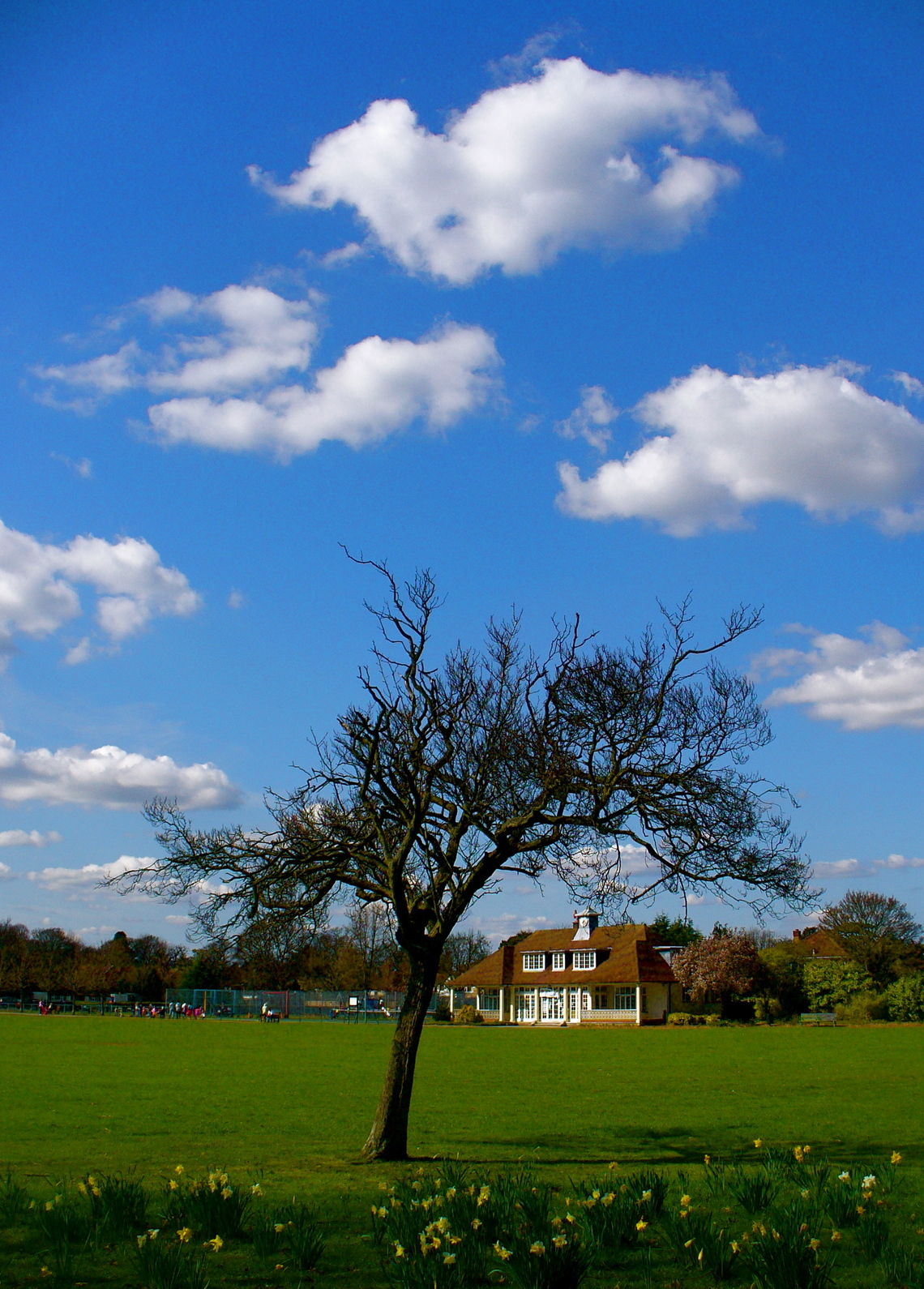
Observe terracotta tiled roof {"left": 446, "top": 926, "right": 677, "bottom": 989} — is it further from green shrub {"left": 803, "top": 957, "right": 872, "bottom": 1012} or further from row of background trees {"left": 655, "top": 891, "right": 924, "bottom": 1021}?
green shrub {"left": 803, "top": 957, "right": 872, "bottom": 1012}

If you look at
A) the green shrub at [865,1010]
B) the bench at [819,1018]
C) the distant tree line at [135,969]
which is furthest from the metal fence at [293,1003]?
the green shrub at [865,1010]

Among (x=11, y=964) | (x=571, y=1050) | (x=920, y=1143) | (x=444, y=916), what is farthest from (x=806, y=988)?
(x=11, y=964)

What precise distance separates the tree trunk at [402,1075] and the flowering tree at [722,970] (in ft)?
203

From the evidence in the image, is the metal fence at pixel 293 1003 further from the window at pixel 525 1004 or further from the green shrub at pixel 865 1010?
the green shrub at pixel 865 1010

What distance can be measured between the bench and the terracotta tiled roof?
1130cm

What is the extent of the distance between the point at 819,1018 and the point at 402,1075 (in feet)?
194

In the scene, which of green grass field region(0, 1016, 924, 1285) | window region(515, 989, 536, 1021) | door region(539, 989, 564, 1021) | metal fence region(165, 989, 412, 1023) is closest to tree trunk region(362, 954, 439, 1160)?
green grass field region(0, 1016, 924, 1285)

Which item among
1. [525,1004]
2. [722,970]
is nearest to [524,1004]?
[525,1004]

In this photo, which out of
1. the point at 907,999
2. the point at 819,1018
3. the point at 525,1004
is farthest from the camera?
the point at 525,1004

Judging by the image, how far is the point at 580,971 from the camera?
79062 millimetres

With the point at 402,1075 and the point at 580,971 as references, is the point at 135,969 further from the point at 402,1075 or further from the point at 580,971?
the point at 402,1075

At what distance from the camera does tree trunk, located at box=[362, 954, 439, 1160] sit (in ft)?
43.8

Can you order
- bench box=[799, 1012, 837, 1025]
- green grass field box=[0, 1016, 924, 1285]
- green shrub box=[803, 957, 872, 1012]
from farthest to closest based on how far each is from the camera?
green shrub box=[803, 957, 872, 1012] → bench box=[799, 1012, 837, 1025] → green grass field box=[0, 1016, 924, 1285]

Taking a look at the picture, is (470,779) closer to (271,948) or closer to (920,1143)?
(271,948)
